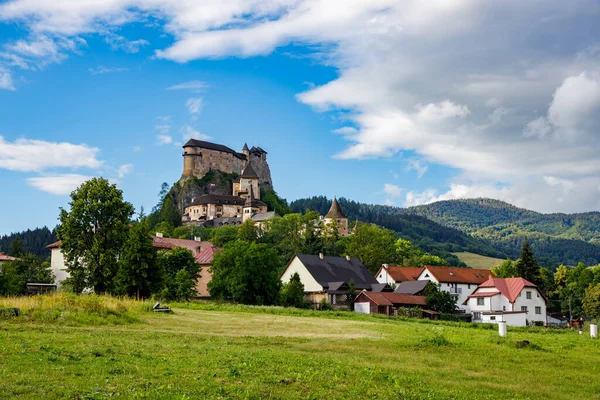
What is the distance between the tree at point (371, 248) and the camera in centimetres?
11189

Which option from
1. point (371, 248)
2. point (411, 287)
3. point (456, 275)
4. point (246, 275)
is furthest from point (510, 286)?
point (246, 275)

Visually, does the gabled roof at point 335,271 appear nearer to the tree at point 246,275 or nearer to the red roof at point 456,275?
the red roof at point 456,275

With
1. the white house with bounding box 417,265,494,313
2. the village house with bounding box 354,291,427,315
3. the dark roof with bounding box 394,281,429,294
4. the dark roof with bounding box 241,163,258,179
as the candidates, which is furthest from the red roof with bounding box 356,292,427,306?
the dark roof with bounding box 241,163,258,179

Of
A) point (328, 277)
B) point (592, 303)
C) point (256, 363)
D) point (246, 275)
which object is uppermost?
point (246, 275)

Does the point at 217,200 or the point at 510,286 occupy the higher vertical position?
the point at 217,200

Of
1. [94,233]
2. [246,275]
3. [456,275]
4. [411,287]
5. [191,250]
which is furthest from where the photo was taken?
[456,275]

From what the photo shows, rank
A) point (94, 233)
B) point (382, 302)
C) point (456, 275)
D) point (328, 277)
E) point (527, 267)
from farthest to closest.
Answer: point (456, 275)
point (527, 267)
point (328, 277)
point (382, 302)
point (94, 233)

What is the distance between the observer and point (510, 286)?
263 feet

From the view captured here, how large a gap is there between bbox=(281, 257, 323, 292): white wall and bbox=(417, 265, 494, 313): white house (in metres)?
19.3

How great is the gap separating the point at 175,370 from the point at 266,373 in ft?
7.35

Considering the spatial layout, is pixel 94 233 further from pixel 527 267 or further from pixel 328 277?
pixel 527 267

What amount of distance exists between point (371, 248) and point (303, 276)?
112ft

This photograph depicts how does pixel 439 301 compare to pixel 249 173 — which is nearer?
pixel 439 301

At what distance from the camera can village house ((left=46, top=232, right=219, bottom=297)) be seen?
77.1 m
